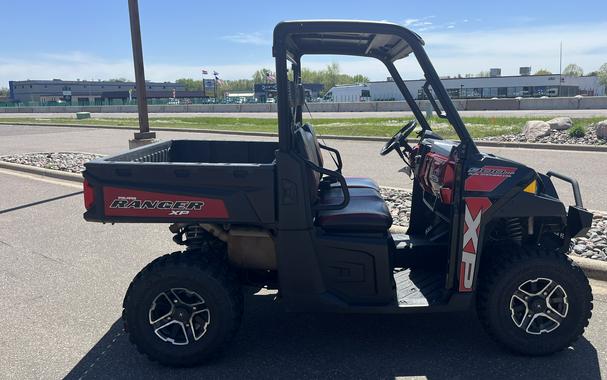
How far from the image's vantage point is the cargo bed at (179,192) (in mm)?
3119

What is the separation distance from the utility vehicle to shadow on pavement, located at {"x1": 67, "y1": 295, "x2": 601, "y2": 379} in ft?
0.44

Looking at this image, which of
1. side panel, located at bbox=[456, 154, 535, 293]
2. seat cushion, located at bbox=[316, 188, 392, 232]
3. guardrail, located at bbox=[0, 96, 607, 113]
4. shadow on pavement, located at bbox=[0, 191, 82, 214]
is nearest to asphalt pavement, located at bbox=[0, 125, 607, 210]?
side panel, located at bbox=[456, 154, 535, 293]

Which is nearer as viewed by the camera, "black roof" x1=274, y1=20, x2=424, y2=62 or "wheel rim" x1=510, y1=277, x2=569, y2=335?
"black roof" x1=274, y1=20, x2=424, y2=62

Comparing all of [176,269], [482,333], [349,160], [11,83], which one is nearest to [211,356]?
[176,269]

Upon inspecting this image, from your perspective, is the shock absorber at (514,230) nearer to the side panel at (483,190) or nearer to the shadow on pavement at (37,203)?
the side panel at (483,190)

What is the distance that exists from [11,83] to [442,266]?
122 metres

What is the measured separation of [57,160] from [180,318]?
10.0 meters

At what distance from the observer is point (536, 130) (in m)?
13.5

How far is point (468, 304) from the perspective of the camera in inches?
126

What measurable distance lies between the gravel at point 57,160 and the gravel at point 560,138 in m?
9.99

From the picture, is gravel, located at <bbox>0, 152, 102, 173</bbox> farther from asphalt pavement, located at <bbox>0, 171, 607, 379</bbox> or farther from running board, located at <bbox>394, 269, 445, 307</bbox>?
running board, located at <bbox>394, 269, 445, 307</bbox>

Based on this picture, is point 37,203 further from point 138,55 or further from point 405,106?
point 405,106

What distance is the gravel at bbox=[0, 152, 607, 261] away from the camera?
4.87 metres

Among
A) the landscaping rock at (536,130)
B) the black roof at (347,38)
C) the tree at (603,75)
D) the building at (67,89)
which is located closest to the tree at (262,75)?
the black roof at (347,38)
